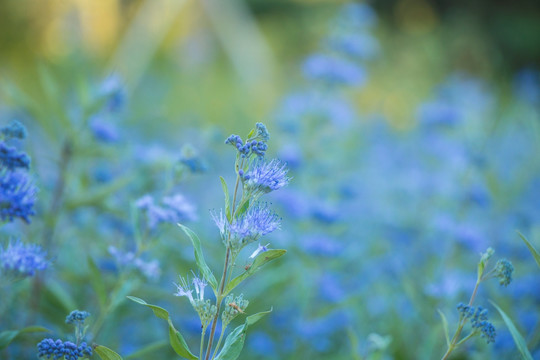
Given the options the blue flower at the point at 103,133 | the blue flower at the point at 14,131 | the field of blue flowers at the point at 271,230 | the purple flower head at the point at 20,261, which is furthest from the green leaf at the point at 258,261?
the blue flower at the point at 103,133

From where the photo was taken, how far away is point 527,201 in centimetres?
362

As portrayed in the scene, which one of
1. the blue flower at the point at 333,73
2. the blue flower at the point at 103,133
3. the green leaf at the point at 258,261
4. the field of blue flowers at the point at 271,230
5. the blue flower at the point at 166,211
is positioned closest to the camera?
the green leaf at the point at 258,261

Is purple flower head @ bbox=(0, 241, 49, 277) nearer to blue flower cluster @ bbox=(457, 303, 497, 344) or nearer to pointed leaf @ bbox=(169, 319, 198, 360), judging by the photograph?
pointed leaf @ bbox=(169, 319, 198, 360)

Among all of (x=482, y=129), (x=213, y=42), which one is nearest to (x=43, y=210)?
(x=482, y=129)

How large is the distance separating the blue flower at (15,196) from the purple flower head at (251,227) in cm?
47

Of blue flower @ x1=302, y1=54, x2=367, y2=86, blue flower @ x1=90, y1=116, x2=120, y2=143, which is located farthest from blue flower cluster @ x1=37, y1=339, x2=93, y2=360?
blue flower @ x1=302, y1=54, x2=367, y2=86

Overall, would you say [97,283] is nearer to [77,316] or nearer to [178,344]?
[77,316]

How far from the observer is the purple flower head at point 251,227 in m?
1.02

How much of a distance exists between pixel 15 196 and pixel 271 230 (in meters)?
0.58

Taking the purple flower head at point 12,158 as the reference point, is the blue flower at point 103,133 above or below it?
above

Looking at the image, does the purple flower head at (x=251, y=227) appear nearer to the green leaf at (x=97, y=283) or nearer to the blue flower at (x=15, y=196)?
the blue flower at (x=15, y=196)

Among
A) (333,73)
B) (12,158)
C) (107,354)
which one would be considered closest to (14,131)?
(12,158)

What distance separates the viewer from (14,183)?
112cm

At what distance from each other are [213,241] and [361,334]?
88 cm
